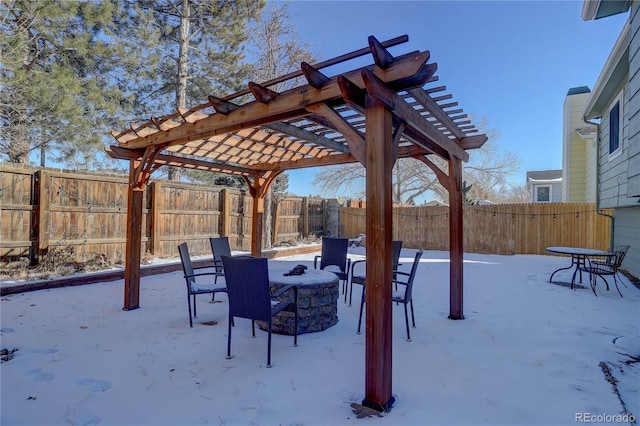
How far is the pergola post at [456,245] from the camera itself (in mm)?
3766

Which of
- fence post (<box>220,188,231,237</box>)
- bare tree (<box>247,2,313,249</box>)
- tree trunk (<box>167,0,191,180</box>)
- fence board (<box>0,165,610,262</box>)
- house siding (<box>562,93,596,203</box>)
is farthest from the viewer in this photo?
bare tree (<box>247,2,313,249</box>)

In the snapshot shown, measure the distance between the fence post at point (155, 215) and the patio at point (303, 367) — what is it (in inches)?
118

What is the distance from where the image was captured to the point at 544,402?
6.87 feet

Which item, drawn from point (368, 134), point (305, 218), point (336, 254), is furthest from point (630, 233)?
point (305, 218)

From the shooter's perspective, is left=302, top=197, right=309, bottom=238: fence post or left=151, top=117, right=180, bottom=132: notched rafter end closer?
left=151, top=117, right=180, bottom=132: notched rafter end

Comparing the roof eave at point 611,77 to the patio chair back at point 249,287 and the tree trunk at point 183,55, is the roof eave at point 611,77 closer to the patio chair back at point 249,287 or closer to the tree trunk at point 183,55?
the patio chair back at point 249,287

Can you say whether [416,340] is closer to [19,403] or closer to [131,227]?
[19,403]

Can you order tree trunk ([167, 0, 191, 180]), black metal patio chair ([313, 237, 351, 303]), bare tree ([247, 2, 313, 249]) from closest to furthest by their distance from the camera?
black metal patio chair ([313, 237, 351, 303]) → tree trunk ([167, 0, 191, 180]) → bare tree ([247, 2, 313, 249])

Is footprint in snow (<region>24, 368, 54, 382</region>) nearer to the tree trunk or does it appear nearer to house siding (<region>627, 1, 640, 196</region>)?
house siding (<region>627, 1, 640, 196</region>)

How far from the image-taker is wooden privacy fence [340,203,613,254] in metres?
8.67

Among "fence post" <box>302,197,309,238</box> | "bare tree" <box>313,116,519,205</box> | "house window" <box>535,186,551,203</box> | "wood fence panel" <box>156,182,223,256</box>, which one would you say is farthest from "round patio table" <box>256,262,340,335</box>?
"house window" <box>535,186,551,203</box>

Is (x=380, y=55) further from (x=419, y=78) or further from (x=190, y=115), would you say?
(x=190, y=115)

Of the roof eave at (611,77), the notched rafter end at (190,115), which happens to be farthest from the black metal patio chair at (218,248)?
the roof eave at (611,77)

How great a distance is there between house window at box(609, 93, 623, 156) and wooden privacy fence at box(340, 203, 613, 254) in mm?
2147
